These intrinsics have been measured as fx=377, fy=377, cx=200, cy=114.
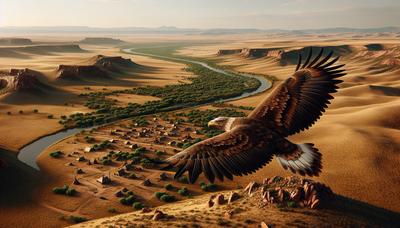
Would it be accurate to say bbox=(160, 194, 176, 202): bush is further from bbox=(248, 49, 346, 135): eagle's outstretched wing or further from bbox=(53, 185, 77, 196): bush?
bbox=(248, 49, 346, 135): eagle's outstretched wing

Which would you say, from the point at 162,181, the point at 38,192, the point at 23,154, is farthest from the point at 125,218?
the point at 23,154

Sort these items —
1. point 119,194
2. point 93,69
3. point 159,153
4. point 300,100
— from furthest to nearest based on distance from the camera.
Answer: point 93,69, point 159,153, point 119,194, point 300,100

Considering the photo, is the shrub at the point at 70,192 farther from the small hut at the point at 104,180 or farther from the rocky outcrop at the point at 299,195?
the rocky outcrop at the point at 299,195

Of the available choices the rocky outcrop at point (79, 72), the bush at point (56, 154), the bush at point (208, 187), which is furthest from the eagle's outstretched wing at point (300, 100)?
the rocky outcrop at point (79, 72)

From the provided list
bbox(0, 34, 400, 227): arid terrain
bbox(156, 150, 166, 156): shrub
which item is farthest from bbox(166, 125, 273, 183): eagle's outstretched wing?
bbox(156, 150, 166, 156): shrub

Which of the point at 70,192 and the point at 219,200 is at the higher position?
the point at 219,200

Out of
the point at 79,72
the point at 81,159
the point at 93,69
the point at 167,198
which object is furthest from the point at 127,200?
the point at 93,69

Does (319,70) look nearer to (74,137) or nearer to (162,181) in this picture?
(162,181)

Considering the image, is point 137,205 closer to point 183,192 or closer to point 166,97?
A: point 183,192
